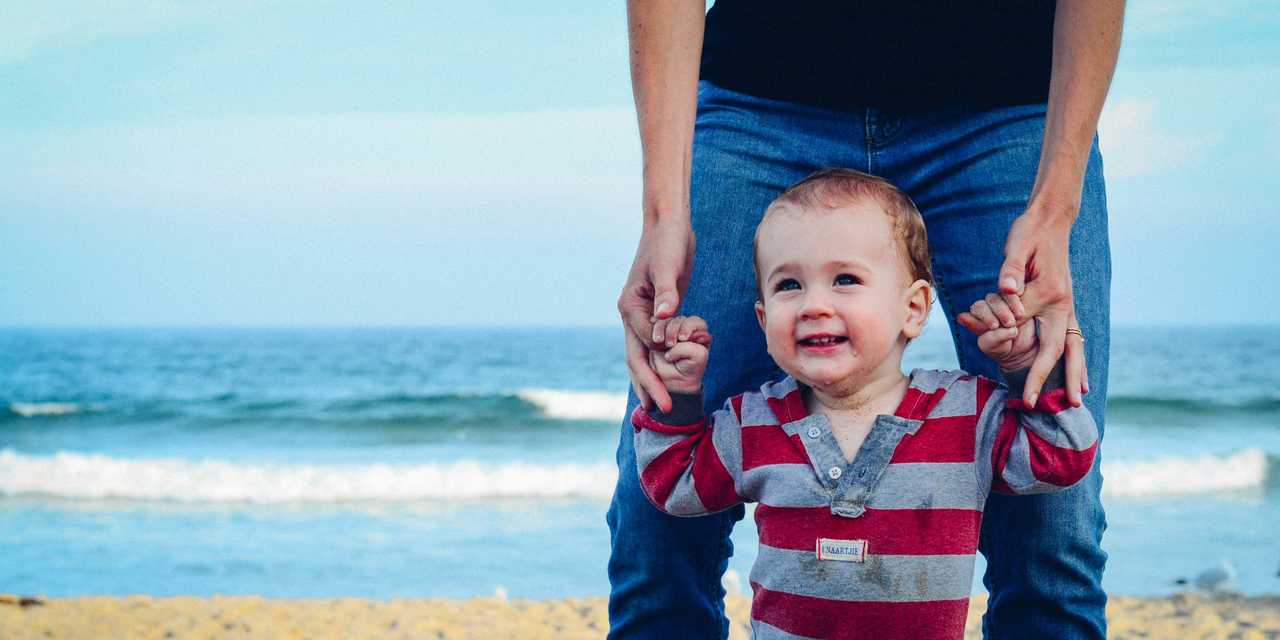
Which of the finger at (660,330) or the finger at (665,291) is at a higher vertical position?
the finger at (665,291)

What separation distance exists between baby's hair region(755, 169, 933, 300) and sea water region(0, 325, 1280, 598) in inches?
187

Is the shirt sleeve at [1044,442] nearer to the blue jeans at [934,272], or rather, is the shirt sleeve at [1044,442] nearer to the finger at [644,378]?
the blue jeans at [934,272]

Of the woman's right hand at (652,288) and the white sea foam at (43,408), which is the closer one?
the woman's right hand at (652,288)

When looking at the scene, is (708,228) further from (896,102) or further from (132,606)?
(132,606)

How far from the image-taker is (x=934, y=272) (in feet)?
6.65

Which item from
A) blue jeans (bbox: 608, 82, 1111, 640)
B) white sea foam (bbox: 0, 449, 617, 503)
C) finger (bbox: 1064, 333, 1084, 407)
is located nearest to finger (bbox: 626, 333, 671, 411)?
blue jeans (bbox: 608, 82, 1111, 640)

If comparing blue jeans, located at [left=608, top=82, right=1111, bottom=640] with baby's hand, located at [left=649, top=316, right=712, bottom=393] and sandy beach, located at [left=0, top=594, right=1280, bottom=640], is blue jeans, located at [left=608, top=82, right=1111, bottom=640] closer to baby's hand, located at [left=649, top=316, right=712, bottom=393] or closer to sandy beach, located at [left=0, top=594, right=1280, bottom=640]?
baby's hand, located at [left=649, top=316, right=712, bottom=393]

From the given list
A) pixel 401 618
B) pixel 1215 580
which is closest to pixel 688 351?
pixel 401 618

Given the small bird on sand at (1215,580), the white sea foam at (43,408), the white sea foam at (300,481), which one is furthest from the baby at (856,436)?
the white sea foam at (43,408)

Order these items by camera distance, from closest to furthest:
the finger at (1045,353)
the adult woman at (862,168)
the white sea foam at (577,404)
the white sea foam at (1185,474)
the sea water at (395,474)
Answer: the finger at (1045,353) < the adult woman at (862,168) < the sea water at (395,474) < the white sea foam at (1185,474) < the white sea foam at (577,404)

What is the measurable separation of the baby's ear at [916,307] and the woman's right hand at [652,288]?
0.37m

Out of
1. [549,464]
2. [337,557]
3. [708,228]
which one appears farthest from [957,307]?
[549,464]

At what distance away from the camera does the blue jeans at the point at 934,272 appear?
1888 mm

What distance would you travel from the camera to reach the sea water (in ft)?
22.6
